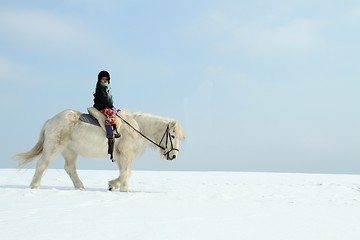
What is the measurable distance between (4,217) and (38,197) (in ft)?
5.70

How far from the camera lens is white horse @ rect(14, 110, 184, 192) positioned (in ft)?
30.2

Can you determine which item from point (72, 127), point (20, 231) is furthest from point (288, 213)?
point (72, 127)

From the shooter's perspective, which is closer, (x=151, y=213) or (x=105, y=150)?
(x=151, y=213)

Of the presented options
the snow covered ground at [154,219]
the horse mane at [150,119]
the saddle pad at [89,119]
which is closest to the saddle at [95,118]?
the saddle pad at [89,119]

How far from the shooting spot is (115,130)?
30.4 feet

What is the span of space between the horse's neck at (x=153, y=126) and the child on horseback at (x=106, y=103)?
851 mm

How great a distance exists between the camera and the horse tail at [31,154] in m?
9.63

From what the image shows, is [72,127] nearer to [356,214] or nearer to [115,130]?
[115,130]

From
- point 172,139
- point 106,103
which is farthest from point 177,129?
point 106,103

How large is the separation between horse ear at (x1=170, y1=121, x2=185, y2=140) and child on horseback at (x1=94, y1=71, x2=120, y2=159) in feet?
4.36

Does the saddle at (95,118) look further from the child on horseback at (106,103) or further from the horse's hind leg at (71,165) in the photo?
the horse's hind leg at (71,165)

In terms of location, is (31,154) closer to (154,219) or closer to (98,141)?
(98,141)

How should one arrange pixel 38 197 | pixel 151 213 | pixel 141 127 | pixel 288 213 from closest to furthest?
pixel 151 213 → pixel 288 213 → pixel 38 197 → pixel 141 127

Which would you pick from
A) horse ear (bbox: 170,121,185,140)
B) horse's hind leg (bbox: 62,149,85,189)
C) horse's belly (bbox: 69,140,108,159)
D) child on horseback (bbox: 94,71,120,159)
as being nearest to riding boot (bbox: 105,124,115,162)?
child on horseback (bbox: 94,71,120,159)
